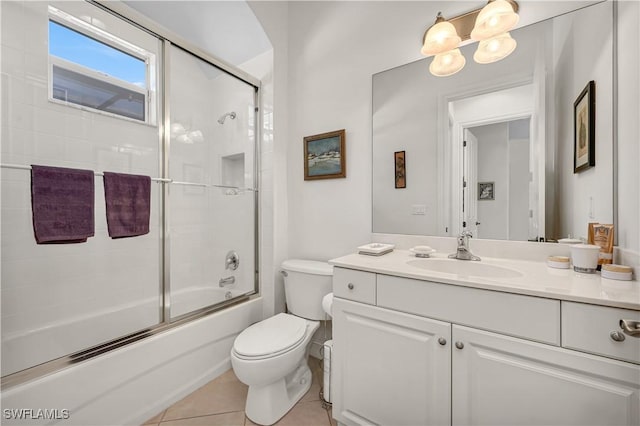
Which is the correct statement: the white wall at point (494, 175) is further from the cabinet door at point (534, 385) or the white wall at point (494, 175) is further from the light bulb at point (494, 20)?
the cabinet door at point (534, 385)

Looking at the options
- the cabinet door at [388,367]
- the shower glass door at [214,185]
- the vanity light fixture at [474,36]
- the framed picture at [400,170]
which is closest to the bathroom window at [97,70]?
the shower glass door at [214,185]

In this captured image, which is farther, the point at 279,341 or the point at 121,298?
the point at 121,298

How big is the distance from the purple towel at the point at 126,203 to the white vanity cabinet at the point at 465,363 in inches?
43.6

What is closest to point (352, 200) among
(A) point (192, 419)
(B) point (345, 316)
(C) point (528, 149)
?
(B) point (345, 316)

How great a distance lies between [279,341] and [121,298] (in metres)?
1.30

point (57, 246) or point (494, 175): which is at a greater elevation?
point (494, 175)

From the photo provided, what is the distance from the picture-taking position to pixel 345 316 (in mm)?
1203

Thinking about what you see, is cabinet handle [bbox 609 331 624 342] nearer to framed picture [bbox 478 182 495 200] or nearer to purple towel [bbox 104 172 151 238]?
framed picture [bbox 478 182 495 200]

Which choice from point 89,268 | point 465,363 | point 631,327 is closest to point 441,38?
point 631,327

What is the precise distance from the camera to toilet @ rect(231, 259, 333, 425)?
50.8 inches

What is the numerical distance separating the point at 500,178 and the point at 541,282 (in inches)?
25.0

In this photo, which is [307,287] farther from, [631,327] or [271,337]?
[631,327]

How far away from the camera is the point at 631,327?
0.66m

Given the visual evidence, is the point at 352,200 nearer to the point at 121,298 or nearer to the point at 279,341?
the point at 279,341
